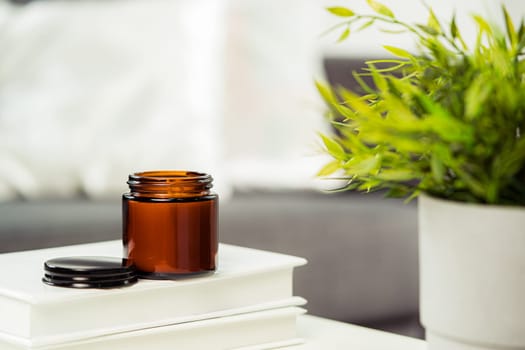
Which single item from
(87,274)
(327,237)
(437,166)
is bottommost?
(327,237)

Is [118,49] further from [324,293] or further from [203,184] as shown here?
[203,184]

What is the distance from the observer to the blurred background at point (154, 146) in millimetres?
1996

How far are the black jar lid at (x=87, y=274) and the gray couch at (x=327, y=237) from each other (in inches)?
36.8

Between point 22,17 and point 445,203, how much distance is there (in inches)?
66.3

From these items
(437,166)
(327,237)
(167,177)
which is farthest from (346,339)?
(327,237)

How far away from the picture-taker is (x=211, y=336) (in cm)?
90

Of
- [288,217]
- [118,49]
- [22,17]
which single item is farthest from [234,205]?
[22,17]

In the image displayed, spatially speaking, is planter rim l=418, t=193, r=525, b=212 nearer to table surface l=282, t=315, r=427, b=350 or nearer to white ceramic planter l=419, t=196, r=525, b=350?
white ceramic planter l=419, t=196, r=525, b=350

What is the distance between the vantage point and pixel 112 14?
2.20 meters

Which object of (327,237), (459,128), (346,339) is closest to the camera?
(459,128)

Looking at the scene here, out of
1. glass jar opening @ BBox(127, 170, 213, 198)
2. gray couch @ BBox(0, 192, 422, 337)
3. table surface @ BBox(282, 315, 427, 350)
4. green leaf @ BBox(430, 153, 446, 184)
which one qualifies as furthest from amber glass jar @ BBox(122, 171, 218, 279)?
gray couch @ BBox(0, 192, 422, 337)

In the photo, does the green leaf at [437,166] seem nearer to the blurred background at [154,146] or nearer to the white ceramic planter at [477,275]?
the white ceramic planter at [477,275]

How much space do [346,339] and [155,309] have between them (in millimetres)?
242

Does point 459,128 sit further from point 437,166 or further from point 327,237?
point 327,237
